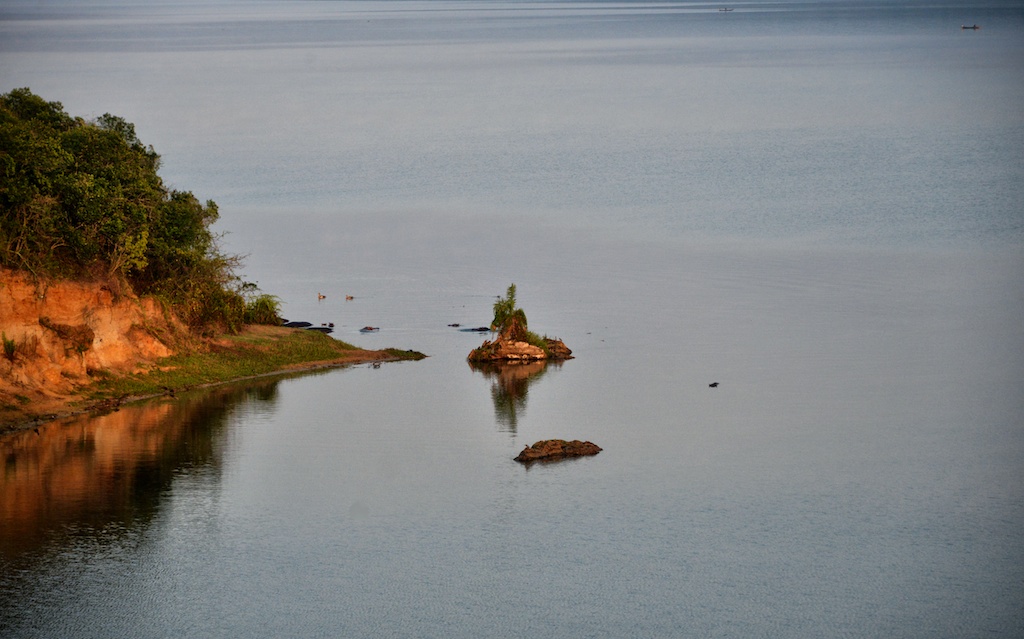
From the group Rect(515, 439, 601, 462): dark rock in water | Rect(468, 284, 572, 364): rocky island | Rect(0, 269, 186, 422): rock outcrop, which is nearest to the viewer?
Rect(515, 439, 601, 462): dark rock in water

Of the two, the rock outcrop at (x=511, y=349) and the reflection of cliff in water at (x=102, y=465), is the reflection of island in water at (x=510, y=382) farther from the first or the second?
the reflection of cliff in water at (x=102, y=465)

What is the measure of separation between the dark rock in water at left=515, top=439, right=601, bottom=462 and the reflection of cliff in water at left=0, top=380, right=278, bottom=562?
13.0 m

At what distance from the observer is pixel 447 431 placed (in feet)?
211

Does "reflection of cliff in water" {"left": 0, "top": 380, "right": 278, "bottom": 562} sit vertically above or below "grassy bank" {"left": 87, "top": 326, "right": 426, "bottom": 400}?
below

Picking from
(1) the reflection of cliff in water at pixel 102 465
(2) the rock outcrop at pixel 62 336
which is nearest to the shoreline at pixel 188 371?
(2) the rock outcrop at pixel 62 336

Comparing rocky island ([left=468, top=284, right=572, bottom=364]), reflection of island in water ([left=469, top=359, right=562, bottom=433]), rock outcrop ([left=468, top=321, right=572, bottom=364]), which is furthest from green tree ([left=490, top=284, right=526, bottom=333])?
reflection of island in water ([left=469, top=359, right=562, bottom=433])

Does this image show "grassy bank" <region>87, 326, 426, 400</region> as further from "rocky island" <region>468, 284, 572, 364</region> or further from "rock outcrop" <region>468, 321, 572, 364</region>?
"rocky island" <region>468, 284, 572, 364</region>

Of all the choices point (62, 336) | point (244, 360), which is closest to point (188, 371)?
point (244, 360)

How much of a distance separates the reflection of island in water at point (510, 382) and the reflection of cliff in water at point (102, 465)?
12307 millimetres

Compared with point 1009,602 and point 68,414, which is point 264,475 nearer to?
point 68,414

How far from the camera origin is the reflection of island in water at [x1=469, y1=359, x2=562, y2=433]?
6762 centimetres

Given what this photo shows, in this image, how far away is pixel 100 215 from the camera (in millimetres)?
64250

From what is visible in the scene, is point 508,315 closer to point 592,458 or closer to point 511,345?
point 511,345

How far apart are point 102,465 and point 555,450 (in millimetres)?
18618
